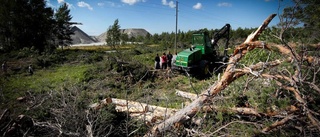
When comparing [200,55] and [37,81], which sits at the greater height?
[200,55]

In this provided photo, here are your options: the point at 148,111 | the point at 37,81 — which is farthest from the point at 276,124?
the point at 37,81

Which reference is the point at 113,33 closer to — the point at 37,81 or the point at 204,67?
the point at 37,81

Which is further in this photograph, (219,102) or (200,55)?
(200,55)

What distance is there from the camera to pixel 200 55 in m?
10.8

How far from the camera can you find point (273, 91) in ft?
14.9

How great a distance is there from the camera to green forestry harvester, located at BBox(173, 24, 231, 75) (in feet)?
33.0

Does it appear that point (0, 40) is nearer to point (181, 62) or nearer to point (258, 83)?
point (181, 62)

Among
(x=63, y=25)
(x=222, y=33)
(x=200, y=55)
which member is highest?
(x=63, y=25)

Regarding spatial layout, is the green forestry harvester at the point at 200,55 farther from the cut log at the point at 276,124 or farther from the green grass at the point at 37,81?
the cut log at the point at 276,124

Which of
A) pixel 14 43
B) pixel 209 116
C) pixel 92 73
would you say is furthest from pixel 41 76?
pixel 14 43

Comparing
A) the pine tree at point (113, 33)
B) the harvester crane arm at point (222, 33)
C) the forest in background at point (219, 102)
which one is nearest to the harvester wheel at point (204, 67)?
the forest in background at point (219, 102)

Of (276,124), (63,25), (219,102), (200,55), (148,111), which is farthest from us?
(63,25)

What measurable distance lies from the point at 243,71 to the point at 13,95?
8.87 m

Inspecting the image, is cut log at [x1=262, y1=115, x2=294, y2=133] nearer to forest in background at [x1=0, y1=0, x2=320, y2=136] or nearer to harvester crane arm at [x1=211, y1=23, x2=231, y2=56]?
forest in background at [x1=0, y1=0, x2=320, y2=136]
